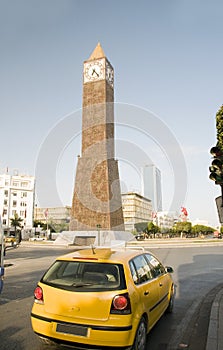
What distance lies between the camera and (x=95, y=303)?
3.76 meters

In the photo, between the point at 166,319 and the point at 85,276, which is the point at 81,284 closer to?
the point at 85,276

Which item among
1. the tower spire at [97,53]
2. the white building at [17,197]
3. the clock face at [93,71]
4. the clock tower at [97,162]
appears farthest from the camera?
the white building at [17,197]

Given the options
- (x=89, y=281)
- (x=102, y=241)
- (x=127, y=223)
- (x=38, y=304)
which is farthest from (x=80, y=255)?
(x=127, y=223)

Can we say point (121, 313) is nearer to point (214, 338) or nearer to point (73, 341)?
point (73, 341)

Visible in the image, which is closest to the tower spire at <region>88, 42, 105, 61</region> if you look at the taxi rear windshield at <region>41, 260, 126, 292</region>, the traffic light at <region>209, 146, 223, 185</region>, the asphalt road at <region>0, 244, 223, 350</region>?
the asphalt road at <region>0, 244, 223, 350</region>

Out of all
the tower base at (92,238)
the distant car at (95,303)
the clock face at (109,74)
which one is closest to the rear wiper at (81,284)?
the distant car at (95,303)

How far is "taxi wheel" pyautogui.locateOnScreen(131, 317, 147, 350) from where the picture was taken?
3.84 m

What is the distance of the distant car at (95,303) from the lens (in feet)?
12.1

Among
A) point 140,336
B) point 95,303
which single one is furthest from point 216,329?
point 95,303

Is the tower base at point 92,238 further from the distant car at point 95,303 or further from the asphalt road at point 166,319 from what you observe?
the distant car at point 95,303

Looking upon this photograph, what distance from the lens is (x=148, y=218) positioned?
399ft

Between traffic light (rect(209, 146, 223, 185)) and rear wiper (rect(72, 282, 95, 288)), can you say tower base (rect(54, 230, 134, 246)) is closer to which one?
traffic light (rect(209, 146, 223, 185))

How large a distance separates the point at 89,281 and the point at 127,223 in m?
98.0

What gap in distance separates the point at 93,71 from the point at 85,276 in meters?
40.6
